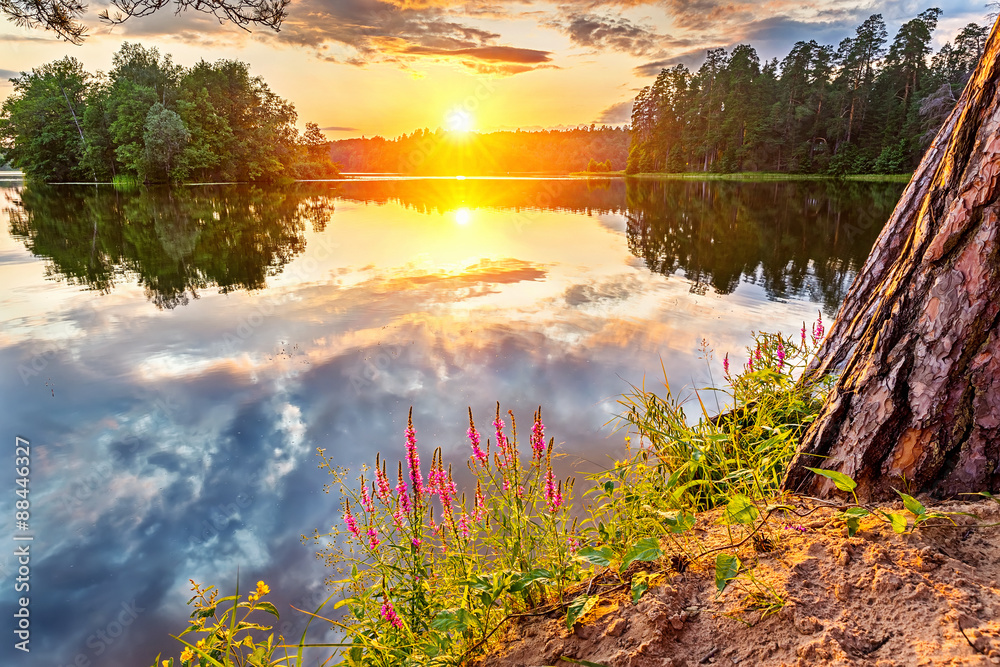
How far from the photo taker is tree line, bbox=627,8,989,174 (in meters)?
49.5

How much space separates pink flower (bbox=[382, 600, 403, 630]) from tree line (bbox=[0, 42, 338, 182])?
2582 inches

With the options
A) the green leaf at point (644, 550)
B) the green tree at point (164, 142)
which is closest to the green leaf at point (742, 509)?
the green leaf at point (644, 550)

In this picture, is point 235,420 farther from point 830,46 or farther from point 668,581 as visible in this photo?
point 830,46

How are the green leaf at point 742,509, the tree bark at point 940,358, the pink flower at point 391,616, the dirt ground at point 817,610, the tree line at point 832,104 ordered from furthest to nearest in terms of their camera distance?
the tree line at point 832,104 < the pink flower at point 391,616 < the tree bark at point 940,358 < the green leaf at point 742,509 < the dirt ground at point 817,610

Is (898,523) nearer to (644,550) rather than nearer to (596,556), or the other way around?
(644,550)

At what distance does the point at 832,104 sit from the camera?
57.4m

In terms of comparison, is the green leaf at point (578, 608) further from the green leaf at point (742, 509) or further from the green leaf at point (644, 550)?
the green leaf at point (742, 509)

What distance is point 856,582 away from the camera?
1.73m

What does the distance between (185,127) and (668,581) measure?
227 feet

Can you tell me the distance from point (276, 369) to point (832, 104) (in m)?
70.4

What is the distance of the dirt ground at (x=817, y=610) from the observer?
150 cm

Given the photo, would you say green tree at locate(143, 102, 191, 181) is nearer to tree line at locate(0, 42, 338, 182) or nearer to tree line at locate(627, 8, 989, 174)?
tree line at locate(0, 42, 338, 182)

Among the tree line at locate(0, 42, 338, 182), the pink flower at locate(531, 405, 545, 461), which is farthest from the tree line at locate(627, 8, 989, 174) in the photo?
the tree line at locate(0, 42, 338, 182)

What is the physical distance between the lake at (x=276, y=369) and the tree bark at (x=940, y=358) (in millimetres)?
2631
